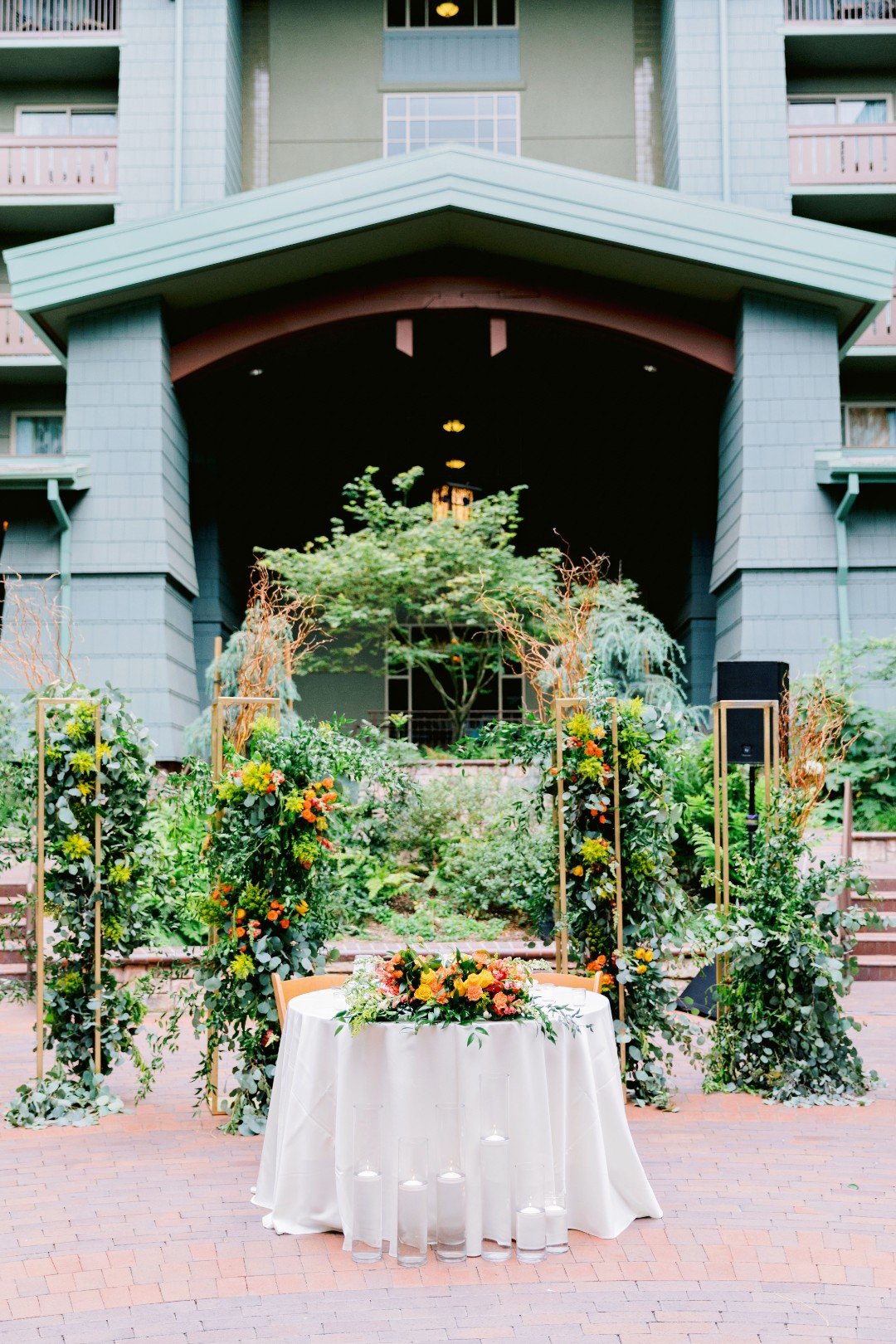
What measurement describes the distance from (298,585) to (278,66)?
10.1 m

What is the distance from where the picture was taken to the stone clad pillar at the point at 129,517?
45.5 ft

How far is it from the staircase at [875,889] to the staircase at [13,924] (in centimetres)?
552

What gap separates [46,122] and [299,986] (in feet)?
62.4

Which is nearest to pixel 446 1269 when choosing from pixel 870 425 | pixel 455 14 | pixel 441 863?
pixel 441 863

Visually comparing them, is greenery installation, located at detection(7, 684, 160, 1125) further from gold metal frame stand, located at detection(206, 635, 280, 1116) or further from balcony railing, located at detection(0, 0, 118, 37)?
balcony railing, located at detection(0, 0, 118, 37)

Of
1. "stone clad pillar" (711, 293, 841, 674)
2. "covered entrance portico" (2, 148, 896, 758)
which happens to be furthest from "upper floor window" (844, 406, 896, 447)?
"stone clad pillar" (711, 293, 841, 674)

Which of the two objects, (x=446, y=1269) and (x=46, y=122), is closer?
(x=446, y=1269)

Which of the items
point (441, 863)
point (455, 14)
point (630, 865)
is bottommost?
point (441, 863)

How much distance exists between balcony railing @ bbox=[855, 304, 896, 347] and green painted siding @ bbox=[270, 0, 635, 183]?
4702 mm

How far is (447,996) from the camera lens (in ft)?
13.8

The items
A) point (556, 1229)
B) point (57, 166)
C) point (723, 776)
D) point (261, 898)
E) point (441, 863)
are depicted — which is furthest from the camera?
point (57, 166)

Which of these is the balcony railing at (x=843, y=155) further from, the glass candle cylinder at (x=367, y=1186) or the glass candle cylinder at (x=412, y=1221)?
the glass candle cylinder at (x=412, y=1221)

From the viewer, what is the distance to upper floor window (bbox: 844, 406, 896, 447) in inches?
738

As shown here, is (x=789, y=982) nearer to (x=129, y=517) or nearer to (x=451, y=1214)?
(x=451, y=1214)
